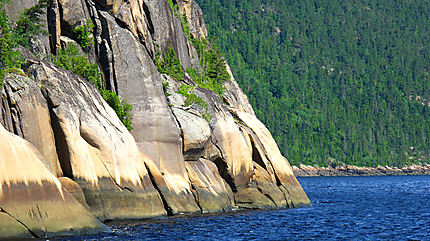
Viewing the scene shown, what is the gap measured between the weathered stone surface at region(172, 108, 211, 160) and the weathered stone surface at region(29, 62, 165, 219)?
758 cm

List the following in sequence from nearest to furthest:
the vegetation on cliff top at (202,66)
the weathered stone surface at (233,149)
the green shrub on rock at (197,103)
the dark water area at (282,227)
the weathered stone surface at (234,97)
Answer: the dark water area at (282,227), the green shrub on rock at (197,103), the weathered stone surface at (233,149), the vegetation on cliff top at (202,66), the weathered stone surface at (234,97)

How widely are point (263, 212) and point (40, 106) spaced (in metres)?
21.1

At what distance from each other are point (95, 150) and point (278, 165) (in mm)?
22960

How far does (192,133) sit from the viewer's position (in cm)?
4572

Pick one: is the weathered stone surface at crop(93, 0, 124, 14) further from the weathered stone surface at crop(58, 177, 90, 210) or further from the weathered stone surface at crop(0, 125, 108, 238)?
the weathered stone surface at crop(0, 125, 108, 238)

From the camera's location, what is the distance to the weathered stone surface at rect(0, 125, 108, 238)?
26.1 metres

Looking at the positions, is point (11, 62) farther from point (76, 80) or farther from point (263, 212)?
point (263, 212)

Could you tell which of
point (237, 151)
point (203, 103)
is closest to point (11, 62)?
point (203, 103)

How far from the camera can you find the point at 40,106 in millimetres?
32500

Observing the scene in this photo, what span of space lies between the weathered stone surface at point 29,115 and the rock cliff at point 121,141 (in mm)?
54

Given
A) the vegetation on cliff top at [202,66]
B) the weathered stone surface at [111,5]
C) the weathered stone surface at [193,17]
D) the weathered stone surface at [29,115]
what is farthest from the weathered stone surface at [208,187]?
the weathered stone surface at [193,17]

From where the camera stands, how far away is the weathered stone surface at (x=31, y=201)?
2609 cm

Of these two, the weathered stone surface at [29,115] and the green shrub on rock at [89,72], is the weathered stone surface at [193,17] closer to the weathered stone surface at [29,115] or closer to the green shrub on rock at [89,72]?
the green shrub on rock at [89,72]

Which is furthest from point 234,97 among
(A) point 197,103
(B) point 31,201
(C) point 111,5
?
(B) point 31,201
